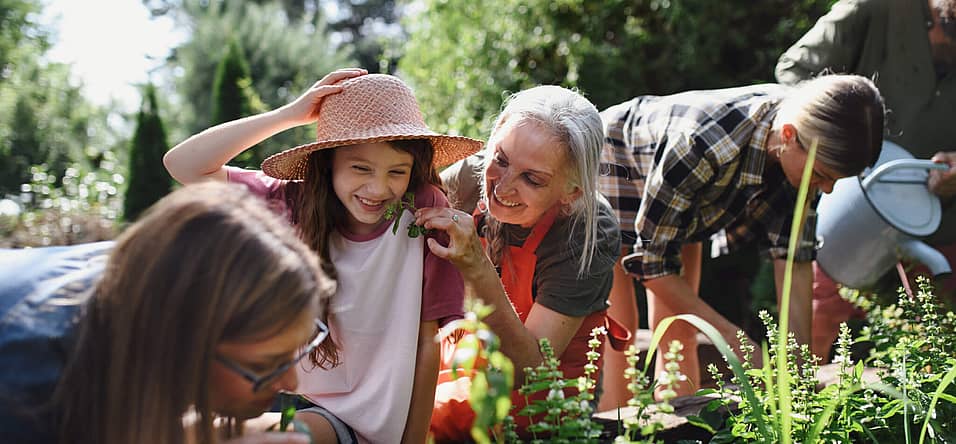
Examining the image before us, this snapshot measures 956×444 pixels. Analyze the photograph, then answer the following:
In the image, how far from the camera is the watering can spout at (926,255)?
10.2ft

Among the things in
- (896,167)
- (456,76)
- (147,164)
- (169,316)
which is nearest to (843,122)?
(896,167)

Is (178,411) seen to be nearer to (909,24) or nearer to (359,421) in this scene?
(359,421)

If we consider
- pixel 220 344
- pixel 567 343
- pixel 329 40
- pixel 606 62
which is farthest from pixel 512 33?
pixel 329 40

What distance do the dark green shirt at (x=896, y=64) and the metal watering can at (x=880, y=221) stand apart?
0.36 meters

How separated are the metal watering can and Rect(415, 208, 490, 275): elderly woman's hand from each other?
66.0 inches

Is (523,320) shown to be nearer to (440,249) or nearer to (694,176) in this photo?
(440,249)

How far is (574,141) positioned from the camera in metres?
2.30

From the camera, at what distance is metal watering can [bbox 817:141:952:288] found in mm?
3086

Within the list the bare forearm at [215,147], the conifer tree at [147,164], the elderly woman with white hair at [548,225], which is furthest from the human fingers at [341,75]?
the conifer tree at [147,164]

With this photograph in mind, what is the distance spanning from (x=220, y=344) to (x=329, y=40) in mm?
15146

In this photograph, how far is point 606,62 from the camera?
5.95 m

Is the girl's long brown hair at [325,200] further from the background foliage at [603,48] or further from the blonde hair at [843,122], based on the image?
the background foliage at [603,48]

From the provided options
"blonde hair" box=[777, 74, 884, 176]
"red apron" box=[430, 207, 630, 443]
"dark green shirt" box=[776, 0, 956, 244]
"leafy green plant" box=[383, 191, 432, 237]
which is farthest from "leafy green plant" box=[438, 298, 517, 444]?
"dark green shirt" box=[776, 0, 956, 244]

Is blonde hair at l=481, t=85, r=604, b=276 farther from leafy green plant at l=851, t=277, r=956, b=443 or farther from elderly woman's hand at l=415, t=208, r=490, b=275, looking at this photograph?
leafy green plant at l=851, t=277, r=956, b=443
